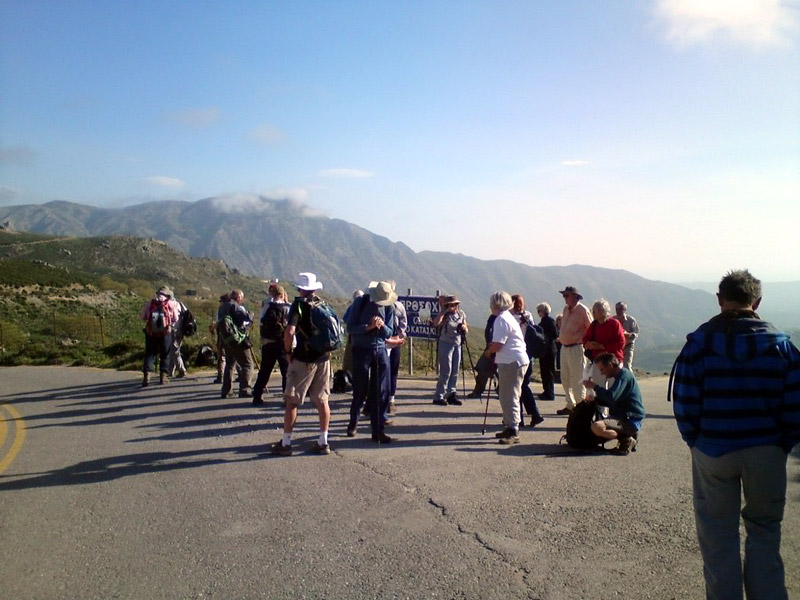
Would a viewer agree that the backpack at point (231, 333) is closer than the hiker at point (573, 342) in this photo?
No

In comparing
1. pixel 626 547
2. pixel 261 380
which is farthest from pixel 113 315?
pixel 626 547

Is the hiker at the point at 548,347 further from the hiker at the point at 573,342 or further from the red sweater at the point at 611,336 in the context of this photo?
the red sweater at the point at 611,336

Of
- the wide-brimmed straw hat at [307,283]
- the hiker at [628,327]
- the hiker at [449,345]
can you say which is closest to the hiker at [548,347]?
the hiker at [628,327]

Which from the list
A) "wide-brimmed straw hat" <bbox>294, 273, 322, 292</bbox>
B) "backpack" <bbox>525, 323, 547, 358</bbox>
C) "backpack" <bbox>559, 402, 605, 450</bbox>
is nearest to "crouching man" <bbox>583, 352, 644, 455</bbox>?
"backpack" <bbox>559, 402, 605, 450</bbox>

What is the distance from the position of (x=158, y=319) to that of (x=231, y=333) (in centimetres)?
212

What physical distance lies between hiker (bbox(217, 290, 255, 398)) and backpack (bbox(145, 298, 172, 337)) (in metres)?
1.61

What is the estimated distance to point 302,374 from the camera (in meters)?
6.92

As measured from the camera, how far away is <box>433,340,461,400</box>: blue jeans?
34.1ft

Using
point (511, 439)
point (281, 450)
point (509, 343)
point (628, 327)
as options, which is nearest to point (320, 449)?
point (281, 450)

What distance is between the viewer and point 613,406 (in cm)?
696

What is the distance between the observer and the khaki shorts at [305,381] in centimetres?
689

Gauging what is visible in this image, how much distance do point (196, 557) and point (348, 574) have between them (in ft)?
3.88

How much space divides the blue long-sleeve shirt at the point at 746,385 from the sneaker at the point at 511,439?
4189 mm

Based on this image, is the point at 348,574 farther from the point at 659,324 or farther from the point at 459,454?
the point at 659,324
